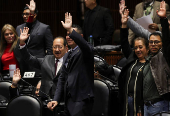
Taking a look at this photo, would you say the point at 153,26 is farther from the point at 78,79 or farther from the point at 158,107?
the point at 78,79

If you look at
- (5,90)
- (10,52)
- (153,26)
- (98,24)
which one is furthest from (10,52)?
(153,26)

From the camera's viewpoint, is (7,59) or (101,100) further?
(7,59)

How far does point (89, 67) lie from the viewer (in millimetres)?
3203

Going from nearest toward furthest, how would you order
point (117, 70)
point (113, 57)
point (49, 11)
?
point (117, 70), point (113, 57), point (49, 11)

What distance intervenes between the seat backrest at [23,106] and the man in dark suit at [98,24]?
177cm

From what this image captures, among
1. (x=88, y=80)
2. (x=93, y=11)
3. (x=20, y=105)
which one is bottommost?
(x=20, y=105)

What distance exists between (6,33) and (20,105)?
52.1 inches

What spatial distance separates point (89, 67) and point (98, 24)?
7.32 feet

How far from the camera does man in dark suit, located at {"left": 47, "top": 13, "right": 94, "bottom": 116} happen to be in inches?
121

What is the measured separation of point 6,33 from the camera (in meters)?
4.79

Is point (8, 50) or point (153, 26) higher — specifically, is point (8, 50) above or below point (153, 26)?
below

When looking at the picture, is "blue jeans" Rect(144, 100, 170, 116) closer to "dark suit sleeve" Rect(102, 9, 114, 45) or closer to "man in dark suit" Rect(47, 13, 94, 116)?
"man in dark suit" Rect(47, 13, 94, 116)

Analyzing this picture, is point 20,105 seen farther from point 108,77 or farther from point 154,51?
point 154,51

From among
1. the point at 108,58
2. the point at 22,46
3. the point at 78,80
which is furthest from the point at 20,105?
the point at 108,58
